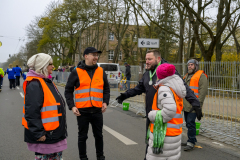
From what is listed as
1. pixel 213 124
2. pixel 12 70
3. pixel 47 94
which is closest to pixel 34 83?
pixel 47 94

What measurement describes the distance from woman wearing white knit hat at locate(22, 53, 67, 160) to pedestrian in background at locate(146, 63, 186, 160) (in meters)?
1.09

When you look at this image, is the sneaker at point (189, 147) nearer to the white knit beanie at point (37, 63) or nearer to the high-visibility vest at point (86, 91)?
the high-visibility vest at point (86, 91)

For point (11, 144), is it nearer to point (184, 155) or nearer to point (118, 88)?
point (184, 155)

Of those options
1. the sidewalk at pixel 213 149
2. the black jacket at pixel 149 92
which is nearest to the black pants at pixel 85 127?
the black jacket at pixel 149 92

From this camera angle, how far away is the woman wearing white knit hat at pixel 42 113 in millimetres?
2674

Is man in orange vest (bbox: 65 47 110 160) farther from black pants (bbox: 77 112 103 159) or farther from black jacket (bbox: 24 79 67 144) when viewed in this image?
black jacket (bbox: 24 79 67 144)

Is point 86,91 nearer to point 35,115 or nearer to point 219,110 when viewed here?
point 35,115

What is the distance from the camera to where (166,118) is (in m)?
2.71

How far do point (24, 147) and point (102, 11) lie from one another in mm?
25399

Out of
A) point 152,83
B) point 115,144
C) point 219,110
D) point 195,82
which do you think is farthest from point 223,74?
point 152,83

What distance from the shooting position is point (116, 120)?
7.81 m

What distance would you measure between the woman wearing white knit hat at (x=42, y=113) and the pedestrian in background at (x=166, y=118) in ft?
3.59

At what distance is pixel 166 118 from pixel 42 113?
4.61ft

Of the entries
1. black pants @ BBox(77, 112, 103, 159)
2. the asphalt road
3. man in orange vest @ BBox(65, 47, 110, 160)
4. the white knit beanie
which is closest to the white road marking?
the asphalt road
